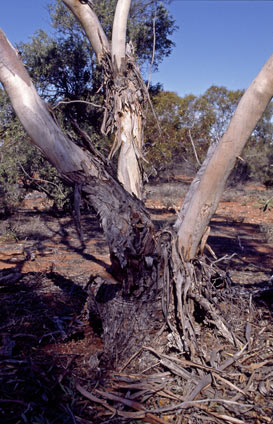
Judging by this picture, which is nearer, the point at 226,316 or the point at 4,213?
the point at 226,316

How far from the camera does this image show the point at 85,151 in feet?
9.76

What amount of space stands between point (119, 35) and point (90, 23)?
0.38 m

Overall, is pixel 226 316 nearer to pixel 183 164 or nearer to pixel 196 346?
pixel 196 346

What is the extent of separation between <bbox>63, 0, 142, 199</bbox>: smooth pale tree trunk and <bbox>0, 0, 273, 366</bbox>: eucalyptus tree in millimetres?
804

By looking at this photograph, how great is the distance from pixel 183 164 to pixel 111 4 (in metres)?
9.40

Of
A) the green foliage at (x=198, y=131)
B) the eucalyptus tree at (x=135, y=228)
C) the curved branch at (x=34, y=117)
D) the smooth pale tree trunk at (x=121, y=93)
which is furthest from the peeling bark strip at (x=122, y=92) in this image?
the green foliage at (x=198, y=131)

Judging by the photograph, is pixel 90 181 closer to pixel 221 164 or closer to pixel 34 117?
pixel 34 117

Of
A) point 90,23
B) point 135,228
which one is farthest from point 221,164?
point 90,23

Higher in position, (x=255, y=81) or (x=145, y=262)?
(x=255, y=81)

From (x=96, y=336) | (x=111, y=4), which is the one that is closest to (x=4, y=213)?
(x=111, y=4)

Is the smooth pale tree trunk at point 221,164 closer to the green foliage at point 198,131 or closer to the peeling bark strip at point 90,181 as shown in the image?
the peeling bark strip at point 90,181

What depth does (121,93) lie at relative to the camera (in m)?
3.89

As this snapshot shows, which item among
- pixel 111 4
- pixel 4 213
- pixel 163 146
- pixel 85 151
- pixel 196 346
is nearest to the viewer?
pixel 196 346

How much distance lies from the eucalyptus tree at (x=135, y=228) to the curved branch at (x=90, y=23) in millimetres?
1442
